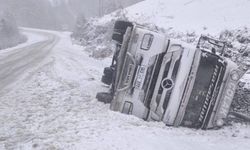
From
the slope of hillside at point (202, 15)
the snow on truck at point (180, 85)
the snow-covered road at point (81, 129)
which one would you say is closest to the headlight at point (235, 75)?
the snow on truck at point (180, 85)

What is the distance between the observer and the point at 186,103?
6750 mm

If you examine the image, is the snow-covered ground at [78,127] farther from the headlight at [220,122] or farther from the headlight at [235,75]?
the headlight at [235,75]

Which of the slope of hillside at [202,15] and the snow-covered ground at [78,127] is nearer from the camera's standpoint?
the snow-covered ground at [78,127]

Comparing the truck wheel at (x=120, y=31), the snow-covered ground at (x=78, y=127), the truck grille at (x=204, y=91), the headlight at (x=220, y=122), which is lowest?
the snow-covered ground at (x=78, y=127)

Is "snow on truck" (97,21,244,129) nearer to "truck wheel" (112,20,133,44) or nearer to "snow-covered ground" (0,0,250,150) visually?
"snow-covered ground" (0,0,250,150)

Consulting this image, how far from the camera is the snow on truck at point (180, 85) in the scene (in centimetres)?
674

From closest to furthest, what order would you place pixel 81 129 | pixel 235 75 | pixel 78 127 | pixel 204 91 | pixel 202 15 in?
pixel 81 129 → pixel 78 127 → pixel 235 75 → pixel 204 91 → pixel 202 15

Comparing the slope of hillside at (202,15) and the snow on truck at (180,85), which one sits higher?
the slope of hillside at (202,15)

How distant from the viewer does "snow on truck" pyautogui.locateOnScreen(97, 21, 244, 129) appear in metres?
6.74

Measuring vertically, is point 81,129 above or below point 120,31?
below

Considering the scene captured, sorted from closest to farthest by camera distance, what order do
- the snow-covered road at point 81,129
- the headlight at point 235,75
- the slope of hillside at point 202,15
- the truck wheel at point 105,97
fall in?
the snow-covered road at point 81,129
the headlight at point 235,75
the truck wheel at point 105,97
the slope of hillside at point 202,15

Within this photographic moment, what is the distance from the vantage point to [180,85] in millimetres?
6738

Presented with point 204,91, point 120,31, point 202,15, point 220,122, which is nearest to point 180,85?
point 204,91

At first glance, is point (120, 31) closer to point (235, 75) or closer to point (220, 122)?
point (235, 75)
